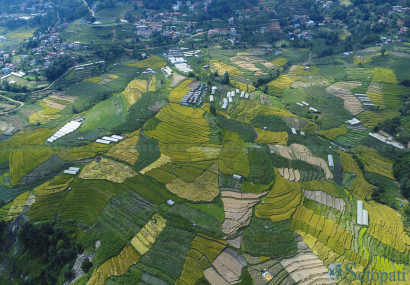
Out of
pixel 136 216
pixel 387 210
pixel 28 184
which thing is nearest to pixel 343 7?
pixel 387 210

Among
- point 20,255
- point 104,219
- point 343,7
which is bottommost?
point 20,255

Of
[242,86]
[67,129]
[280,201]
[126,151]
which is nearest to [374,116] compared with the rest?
[242,86]

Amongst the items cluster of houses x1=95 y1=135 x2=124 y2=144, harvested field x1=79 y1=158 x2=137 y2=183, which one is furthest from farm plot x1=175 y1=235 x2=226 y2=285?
cluster of houses x1=95 y1=135 x2=124 y2=144

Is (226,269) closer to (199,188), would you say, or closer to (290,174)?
(199,188)

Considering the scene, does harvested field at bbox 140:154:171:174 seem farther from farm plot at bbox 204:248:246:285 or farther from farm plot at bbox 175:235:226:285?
farm plot at bbox 204:248:246:285

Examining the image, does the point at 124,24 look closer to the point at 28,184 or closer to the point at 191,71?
the point at 191,71

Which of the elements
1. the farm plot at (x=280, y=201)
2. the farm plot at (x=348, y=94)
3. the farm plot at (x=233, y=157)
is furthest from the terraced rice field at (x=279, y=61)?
the farm plot at (x=280, y=201)
